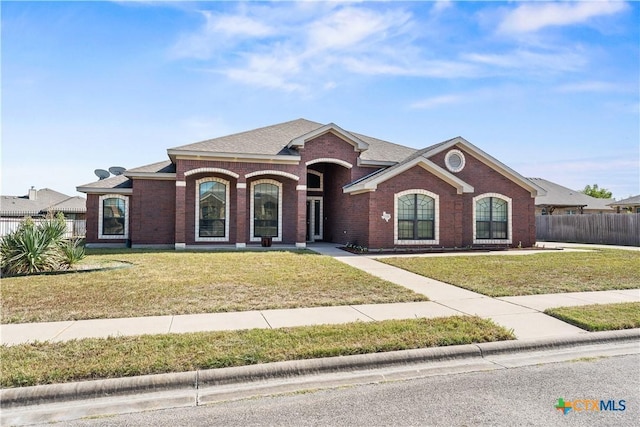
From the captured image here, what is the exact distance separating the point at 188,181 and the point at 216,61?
9051 mm

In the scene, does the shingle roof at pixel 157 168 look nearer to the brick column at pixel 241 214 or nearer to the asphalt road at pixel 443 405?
the brick column at pixel 241 214

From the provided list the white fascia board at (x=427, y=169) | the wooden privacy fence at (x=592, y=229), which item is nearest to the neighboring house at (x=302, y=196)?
the white fascia board at (x=427, y=169)

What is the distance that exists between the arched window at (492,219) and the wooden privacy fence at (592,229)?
990 centimetres

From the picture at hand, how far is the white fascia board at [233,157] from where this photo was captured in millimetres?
18750

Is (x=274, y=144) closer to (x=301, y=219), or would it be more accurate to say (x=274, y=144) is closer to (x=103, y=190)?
(x=301, y=219)

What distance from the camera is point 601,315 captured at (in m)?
7.12

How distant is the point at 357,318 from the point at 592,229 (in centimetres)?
2677

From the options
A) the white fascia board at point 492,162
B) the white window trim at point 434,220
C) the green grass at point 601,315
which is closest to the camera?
the green grass at point 601,315

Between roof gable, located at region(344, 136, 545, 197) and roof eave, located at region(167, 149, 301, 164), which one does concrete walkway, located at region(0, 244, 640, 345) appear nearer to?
roof gable, located at region(344, 136, 545, 197)

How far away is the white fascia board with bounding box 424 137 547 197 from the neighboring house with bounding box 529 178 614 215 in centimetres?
1736

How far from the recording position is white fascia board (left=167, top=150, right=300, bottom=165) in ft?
61.5

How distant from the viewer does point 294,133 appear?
23.1m

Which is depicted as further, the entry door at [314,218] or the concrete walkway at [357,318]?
the entry door at [314,218]

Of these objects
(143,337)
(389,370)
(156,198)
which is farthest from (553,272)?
(156,198)
